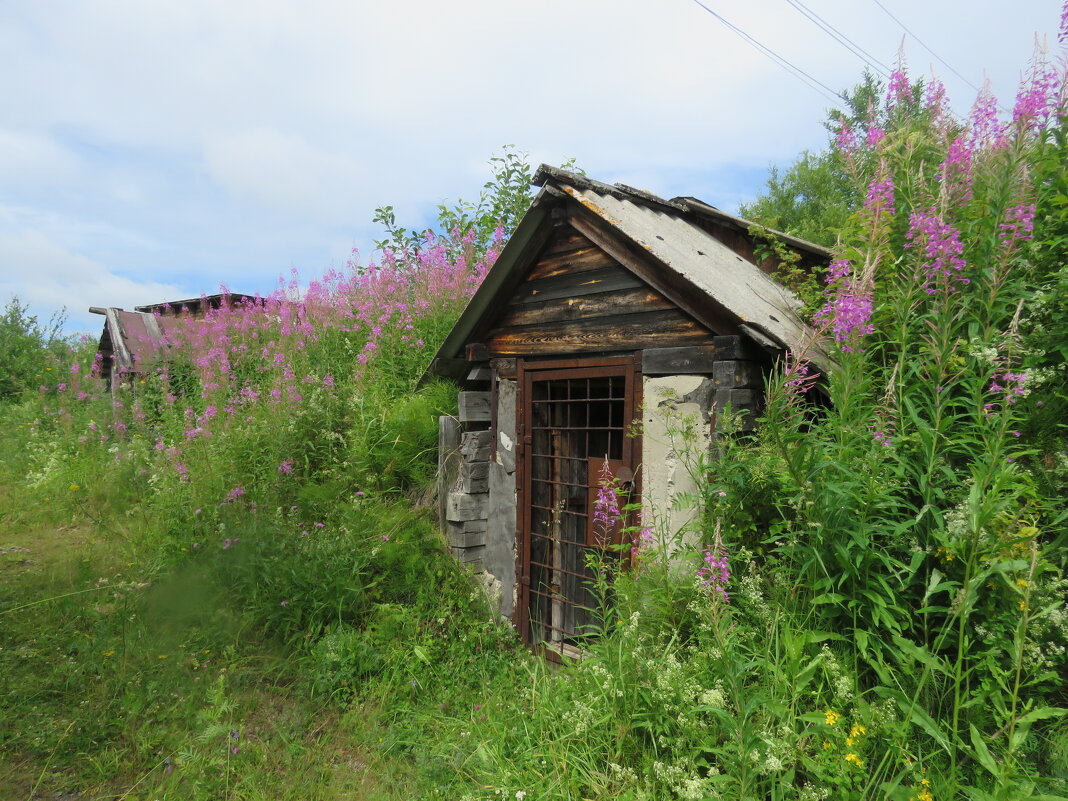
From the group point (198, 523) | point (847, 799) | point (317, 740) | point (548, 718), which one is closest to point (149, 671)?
point (317, 740)

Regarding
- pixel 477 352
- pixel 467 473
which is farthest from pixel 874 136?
pixel 467 473

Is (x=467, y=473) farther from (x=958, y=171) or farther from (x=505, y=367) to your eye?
(x=958, y=171)

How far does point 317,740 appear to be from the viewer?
4.02m

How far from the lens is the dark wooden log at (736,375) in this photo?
12.4ft

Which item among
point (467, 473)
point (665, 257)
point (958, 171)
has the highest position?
point (958, 171)

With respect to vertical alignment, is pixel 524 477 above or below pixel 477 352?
below

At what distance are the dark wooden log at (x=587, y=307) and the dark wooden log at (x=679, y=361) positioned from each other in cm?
34

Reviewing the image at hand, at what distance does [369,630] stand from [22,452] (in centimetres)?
843

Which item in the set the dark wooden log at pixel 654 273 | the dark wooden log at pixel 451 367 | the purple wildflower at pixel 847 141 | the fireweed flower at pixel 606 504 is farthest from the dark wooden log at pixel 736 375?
the dark wooden log at pixel 451 367

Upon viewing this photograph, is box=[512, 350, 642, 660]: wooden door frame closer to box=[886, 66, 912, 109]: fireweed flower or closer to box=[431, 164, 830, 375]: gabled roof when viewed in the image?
box=[431, 164, 830, 375]: gabled roof

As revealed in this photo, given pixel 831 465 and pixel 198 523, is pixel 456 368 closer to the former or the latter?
pixel 198 523

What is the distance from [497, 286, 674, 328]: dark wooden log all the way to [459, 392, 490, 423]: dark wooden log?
81cm

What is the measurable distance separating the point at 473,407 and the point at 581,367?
1.58 metres

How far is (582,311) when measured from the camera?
16.1 feet
